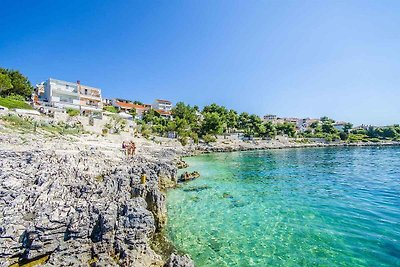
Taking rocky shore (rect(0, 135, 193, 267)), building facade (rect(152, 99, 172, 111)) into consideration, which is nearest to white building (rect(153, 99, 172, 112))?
building facade (rect(152, 99, 172, 111))

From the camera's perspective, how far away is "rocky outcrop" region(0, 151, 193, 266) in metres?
7.71

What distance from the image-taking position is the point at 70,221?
8.52 m

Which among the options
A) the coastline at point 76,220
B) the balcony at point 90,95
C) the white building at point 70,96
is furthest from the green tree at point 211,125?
the coastline at point 76,220

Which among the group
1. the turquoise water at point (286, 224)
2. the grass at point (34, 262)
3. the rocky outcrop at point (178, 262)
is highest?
the grass at point (34, 262)

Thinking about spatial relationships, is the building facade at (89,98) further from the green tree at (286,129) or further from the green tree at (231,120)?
the green tree at (286,129)

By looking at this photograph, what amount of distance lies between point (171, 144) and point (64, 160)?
4827cm

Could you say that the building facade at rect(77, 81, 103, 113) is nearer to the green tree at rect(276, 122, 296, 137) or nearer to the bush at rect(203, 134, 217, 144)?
the bush at rect(203, 134, 217, 144)

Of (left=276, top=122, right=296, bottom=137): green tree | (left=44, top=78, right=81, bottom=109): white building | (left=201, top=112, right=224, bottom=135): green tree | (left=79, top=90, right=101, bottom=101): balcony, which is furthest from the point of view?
(left=276, top=122, right=296, bottom=137): green tree

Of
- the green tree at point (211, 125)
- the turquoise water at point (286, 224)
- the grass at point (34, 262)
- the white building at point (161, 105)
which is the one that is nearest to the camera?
the grass at point (34, 262)

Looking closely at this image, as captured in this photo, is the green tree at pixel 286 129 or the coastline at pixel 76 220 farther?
the green tree at pixel 286 129

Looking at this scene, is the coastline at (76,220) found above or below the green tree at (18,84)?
below

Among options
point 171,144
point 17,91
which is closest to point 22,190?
point 171,144

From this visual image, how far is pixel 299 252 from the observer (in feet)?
32.8

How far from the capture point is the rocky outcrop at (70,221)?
7707mm
